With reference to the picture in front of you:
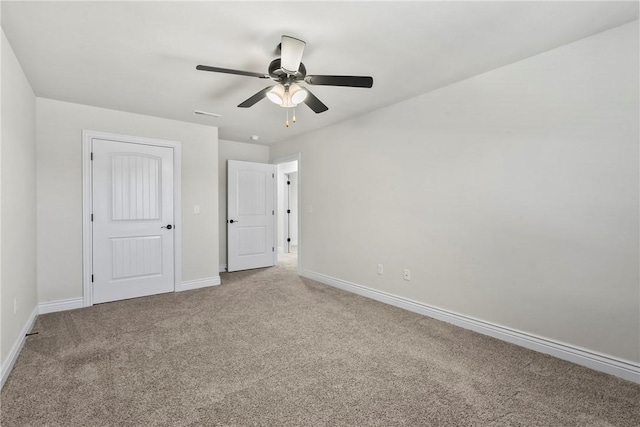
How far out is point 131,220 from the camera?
3.80 m

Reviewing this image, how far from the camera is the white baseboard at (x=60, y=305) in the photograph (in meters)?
3.26

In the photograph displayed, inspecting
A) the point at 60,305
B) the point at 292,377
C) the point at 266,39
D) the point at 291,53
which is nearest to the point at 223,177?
the point at 60,305

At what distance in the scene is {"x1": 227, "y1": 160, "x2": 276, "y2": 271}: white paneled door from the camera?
5.26 meters

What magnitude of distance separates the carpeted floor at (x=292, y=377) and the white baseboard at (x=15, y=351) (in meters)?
0.05

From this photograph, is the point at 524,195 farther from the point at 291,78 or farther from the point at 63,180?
the point at 63,180

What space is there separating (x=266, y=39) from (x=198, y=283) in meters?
3.46

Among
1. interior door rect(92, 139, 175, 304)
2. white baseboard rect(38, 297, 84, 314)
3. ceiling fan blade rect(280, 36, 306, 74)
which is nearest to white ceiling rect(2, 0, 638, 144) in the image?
ceiling fan blade rect(280, 36, 306, 74)

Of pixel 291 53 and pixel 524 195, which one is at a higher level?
pixel 291 53

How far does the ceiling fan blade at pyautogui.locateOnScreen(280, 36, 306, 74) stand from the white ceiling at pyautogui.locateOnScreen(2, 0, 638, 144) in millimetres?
103

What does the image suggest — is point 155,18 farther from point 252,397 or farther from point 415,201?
point 415,201

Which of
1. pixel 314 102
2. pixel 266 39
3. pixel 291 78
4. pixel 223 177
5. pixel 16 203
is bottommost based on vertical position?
pixel 16 203

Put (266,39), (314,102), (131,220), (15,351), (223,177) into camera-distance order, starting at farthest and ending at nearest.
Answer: (223,177) → (131,220) → (314,102) → (15,351) → (266,39)

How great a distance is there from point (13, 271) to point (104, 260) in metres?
1.40

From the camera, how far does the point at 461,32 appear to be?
6.70 ft
